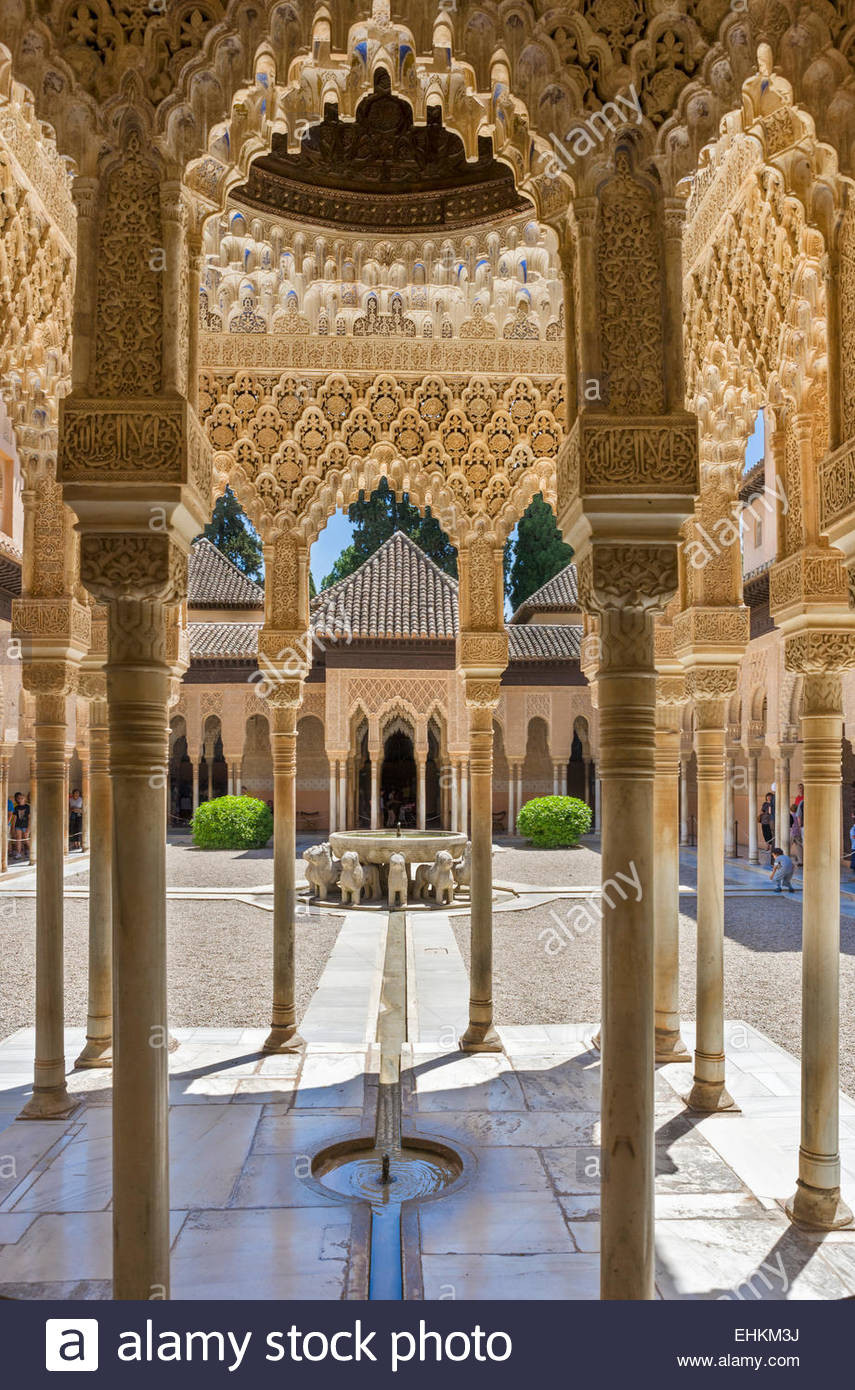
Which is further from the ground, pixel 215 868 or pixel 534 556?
pixel 534 556

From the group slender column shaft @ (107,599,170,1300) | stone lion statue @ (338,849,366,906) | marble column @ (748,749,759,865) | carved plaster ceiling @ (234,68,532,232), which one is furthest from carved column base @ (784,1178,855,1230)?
marble column @ (748,749,759,865)

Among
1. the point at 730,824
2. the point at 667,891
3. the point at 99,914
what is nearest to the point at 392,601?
the point at 730,824

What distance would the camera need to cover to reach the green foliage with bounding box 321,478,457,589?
38.7 metres

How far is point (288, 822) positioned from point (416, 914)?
Answer: 23.5ft

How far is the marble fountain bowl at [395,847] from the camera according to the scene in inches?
621

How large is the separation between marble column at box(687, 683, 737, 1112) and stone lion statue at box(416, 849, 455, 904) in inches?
362

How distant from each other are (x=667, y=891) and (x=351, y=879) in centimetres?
889

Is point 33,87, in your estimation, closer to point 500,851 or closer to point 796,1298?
point 796,1298

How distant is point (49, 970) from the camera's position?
19.0 feet

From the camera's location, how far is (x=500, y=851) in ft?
75.1

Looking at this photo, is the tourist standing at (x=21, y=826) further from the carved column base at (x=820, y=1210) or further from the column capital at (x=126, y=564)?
the column capital at (x=126, y=564)

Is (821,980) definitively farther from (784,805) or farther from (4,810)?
(4,810)

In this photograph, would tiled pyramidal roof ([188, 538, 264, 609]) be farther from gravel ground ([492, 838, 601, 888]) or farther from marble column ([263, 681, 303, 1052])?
marble column ([263, 681, 303, 1052])
